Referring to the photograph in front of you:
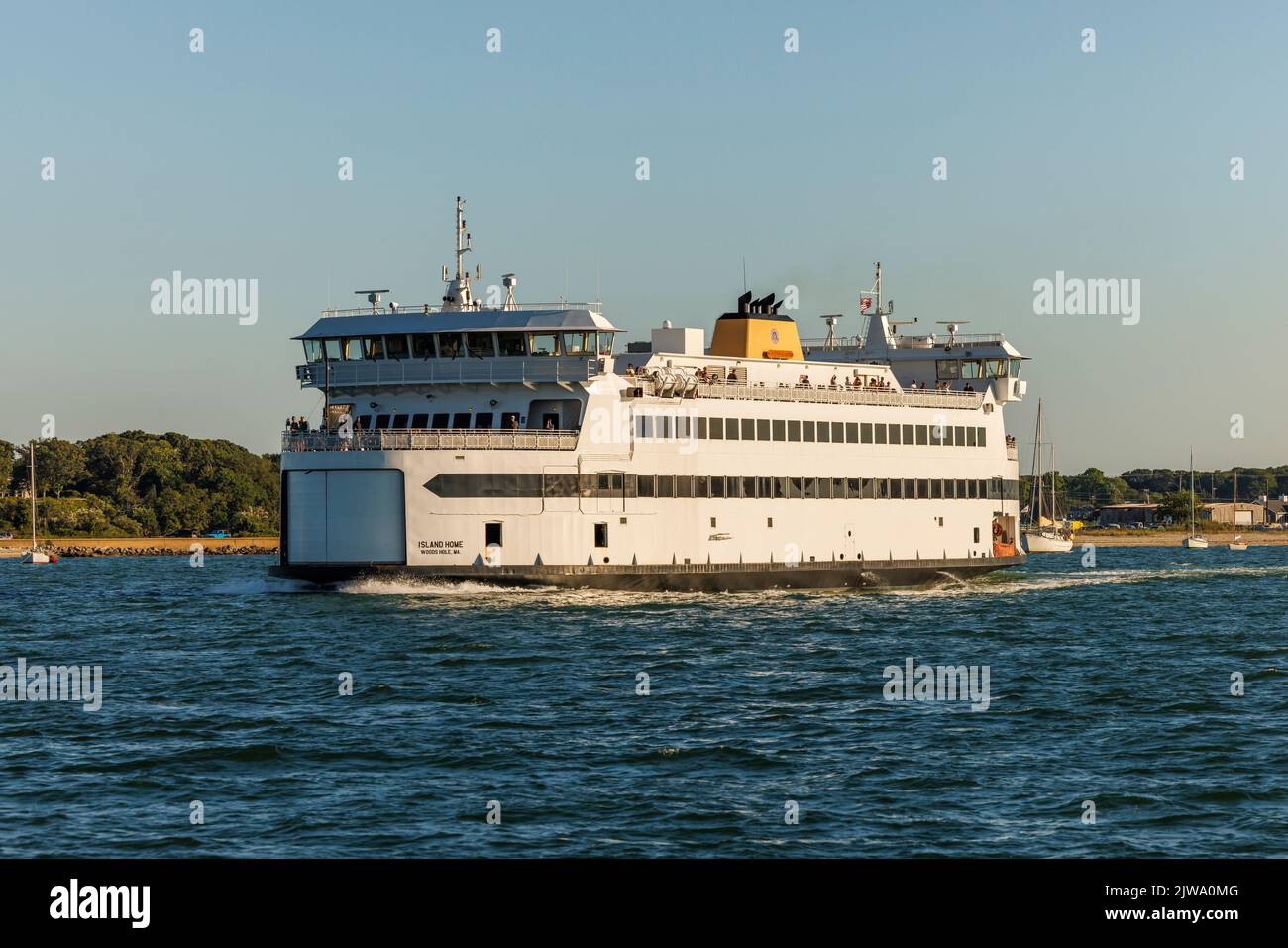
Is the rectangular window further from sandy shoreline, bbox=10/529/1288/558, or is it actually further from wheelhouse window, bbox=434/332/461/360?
sandy shoreline, bbox=10/529/1288/558

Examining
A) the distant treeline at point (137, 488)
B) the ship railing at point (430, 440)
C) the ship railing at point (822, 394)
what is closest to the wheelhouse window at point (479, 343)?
the ship railing at point (430, 440)

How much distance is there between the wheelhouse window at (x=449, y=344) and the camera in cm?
5197

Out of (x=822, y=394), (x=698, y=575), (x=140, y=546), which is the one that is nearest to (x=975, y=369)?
(x=822, y=394)

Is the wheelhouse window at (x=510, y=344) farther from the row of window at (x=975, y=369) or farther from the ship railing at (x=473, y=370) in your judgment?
the row of window at (x=975, y=369)

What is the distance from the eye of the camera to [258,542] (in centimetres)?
15125

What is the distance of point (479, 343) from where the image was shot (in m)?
51.8

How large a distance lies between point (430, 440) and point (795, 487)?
15616 mm

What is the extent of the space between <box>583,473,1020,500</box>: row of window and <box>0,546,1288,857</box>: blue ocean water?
6.79m

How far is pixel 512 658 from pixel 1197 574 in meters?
55.5

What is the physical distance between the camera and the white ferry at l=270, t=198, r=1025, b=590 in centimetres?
4869

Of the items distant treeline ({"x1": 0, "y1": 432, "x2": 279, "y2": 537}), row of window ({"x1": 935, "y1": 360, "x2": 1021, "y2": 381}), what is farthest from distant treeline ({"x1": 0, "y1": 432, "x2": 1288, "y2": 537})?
row of window ({"x1": 935, "y1": 360, "x2": 1021, "y2": 381})

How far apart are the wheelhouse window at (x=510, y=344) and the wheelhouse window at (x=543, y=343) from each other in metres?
0.27
